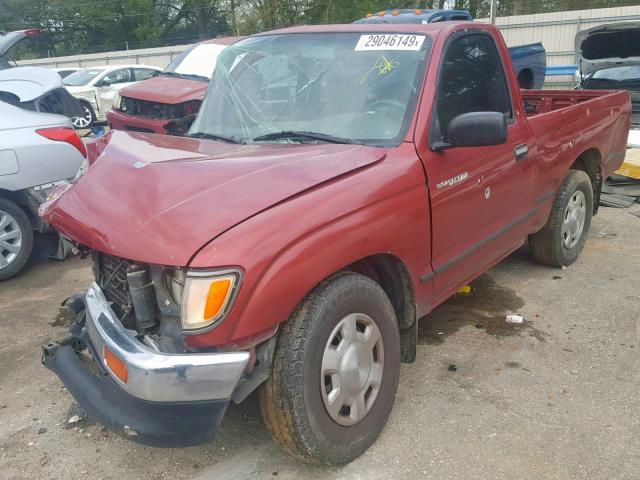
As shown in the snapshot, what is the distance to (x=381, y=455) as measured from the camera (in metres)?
2.80

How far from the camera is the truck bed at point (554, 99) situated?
560cm

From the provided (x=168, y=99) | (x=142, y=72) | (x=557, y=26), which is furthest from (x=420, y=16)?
(x=557, y=26)

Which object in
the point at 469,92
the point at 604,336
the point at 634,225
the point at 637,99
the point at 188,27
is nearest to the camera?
the point at 469,92

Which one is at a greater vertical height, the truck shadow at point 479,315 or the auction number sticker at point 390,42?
the auction number sticker at point 390,42

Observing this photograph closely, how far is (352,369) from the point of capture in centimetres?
259

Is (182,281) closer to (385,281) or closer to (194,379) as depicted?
(194,379)

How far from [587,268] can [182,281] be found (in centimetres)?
392

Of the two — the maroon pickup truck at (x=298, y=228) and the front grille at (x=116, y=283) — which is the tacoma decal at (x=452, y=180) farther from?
the front grille at (x=116, y=283)

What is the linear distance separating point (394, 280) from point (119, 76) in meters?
16.3

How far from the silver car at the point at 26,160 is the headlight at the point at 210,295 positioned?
11.8 ft

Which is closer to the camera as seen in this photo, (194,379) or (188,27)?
(194,379)

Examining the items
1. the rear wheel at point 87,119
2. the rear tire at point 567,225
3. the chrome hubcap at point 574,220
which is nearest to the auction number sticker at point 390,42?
the rear tire at point 567,225

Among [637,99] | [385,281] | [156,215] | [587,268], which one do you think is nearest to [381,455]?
[385,281]

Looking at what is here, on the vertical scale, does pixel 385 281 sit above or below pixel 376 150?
below
